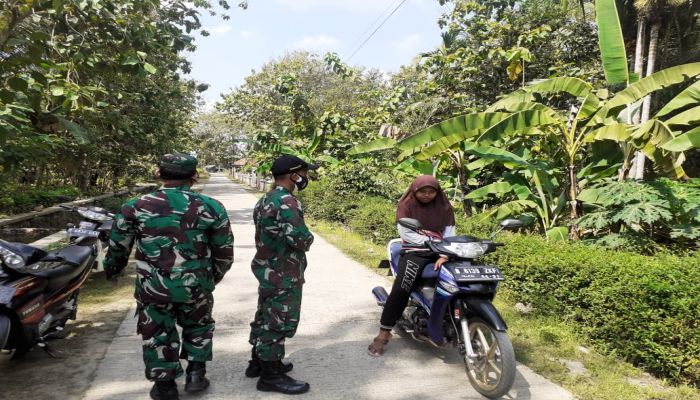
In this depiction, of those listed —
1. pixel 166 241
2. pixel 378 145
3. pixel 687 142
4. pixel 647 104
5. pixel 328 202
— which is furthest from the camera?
pixel 328 202

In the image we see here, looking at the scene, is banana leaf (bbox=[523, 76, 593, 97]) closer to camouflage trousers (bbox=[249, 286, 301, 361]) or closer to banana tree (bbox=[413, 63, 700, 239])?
banana tree (bbox=[413, 63, 700, 239])

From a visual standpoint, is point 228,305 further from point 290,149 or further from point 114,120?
point 290,149

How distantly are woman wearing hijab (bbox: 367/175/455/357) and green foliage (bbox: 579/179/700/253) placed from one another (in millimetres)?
2355

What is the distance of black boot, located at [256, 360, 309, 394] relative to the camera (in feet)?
10.4

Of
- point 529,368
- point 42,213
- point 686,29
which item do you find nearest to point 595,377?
point 529,368

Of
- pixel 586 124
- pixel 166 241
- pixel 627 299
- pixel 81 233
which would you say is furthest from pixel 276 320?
pixel 586 124

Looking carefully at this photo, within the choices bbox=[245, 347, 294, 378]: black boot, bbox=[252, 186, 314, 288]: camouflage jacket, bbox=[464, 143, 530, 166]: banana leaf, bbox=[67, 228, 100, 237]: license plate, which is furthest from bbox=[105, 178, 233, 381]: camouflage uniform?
bbox=[464, 143, 530, 166]: banana leaf

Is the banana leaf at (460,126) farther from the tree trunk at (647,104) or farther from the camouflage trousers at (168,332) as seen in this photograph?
the camouflage trousers at (168,332)

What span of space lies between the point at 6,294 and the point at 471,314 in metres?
3.06

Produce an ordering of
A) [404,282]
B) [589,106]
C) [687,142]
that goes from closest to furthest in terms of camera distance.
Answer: [404,282], [687,142], [589,106]

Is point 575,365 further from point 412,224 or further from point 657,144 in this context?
point 657,144

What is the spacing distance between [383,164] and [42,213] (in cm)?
818

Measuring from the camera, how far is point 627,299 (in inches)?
142

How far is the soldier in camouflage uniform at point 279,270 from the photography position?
3.16 m
